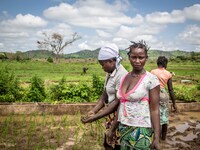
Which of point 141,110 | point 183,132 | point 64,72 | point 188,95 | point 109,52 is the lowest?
point 183,132

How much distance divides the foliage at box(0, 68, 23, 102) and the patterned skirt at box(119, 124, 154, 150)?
635 centimetres

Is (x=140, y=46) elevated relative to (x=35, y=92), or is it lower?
elevated

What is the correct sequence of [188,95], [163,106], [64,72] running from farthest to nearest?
[64,72], [188,95], [163,106]

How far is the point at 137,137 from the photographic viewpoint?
2.34 m

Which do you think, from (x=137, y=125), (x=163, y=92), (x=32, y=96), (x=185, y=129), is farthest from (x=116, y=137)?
(x=32, y=96)

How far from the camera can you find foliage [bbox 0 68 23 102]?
26.4 feet

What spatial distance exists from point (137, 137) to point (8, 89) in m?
6.62

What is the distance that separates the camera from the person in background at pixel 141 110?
91.9 inches

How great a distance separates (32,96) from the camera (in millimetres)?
8219

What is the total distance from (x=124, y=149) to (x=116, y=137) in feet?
1.46

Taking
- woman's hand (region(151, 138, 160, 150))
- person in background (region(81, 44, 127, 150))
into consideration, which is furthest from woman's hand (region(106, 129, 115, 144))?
woman's hand (region(151, 138, 160, 150))

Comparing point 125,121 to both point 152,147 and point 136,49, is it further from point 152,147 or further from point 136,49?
point 136,49

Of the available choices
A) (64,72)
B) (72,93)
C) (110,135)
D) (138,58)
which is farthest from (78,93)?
(64,72)

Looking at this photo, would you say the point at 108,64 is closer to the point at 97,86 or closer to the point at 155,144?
the point at 155,144
